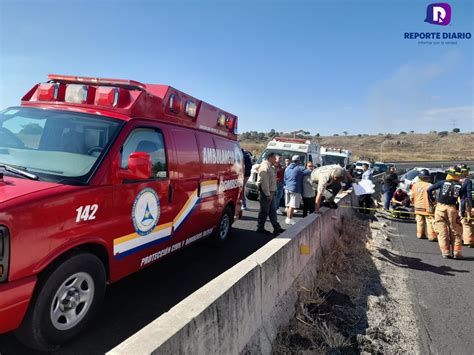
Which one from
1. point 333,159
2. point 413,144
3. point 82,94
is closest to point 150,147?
point 82,94

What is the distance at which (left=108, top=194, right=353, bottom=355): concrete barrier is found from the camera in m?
2.05

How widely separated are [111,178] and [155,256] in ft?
4.43

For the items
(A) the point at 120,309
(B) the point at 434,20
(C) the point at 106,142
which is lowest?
(A) the point at 120,309

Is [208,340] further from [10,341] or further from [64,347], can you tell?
[10,341]

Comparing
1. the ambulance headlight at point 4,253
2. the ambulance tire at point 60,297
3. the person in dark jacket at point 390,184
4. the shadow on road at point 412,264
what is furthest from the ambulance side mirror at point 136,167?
the person in dark jacket at point 390,184

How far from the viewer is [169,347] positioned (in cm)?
196

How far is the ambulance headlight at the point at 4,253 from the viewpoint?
8.05ft

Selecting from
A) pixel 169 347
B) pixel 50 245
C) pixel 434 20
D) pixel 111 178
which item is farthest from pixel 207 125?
pixel 434 20

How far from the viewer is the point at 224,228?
22.7ft

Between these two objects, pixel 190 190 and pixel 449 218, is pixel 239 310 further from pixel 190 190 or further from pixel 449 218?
pixel 449 218

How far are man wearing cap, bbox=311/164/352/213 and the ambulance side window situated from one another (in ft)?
13.1

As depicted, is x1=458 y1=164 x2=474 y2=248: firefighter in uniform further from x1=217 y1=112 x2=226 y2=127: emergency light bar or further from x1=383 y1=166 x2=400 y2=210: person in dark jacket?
x1=217 y1=112 x2=226 y2=127: emergency light bar

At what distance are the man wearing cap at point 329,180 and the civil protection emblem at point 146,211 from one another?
4.07 meters

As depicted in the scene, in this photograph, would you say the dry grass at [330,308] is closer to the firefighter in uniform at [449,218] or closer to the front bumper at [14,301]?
the firefighter in uniform at [449,218]
